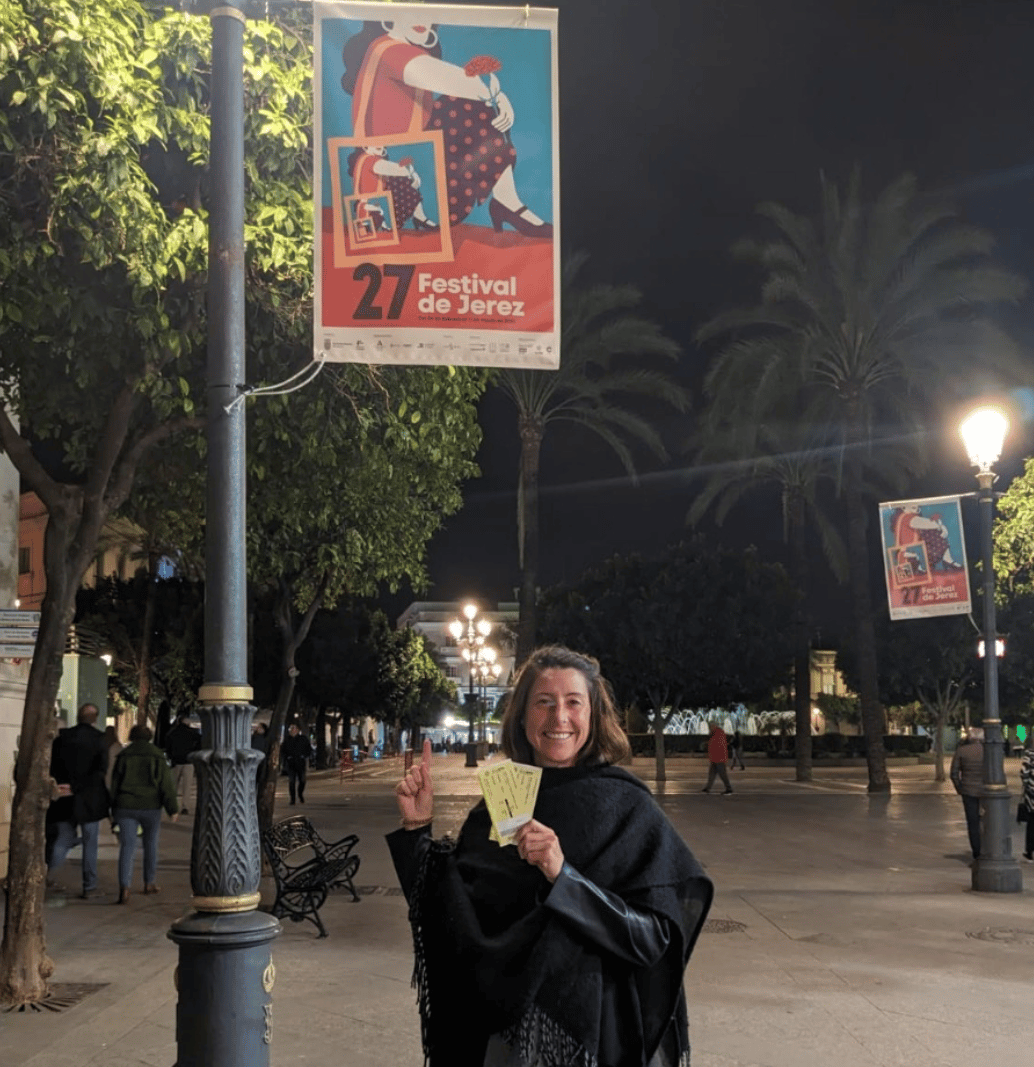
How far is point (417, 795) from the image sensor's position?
3619mm

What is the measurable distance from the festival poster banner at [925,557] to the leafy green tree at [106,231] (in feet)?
39.0

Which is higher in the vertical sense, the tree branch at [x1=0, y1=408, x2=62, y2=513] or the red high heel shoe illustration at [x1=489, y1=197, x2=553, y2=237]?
the red high heel shoe illustration at [x1=489, y1=197, x2=553, y2=237]

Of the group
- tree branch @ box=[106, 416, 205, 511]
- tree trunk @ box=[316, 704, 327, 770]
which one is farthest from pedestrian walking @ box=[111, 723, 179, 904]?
tree trunk @ box=[316, 704, 327, 770]

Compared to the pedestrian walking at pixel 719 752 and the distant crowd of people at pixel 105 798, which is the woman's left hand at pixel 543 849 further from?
the pedestrian walking at pixel 719 752

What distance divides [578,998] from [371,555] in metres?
13.8

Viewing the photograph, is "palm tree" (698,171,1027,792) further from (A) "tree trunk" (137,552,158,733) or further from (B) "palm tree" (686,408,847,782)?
(A) "tree trunk" (137,552,158,733)

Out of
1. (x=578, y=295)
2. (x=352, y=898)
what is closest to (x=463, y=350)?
(x=352, y=898)

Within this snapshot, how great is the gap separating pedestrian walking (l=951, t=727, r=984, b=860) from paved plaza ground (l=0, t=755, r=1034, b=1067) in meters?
0.45

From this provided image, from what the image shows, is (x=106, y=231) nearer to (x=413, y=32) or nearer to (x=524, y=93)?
(x=413, y=32)

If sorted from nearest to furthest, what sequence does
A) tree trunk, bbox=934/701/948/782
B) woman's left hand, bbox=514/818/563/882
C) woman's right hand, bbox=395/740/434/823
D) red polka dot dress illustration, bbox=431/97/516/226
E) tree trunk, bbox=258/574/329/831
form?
1. woman's left hand, bbox=514/818/563/882
2. woman's right hand, bbox=395/740/434/823
3. red polka dot dress illustration, bbox=431/97/516/226
4. tree trunk, bbox=258/574/329/831
5. tree trunk, bbox=934/701/948/782

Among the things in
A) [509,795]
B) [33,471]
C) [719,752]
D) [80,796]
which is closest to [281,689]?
[80,796]

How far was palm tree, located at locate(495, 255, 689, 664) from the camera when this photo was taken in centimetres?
2861

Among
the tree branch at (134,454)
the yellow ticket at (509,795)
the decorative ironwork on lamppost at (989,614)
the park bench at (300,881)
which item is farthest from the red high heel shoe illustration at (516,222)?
the decorative ironwork on lamppost at (989,614)

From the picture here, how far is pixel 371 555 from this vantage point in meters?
16.8
